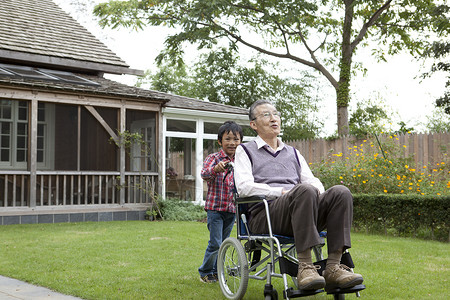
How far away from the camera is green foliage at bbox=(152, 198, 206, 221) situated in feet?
40.8

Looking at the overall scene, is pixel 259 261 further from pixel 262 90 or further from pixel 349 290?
pixel 262 90

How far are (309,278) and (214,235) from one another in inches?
67.4

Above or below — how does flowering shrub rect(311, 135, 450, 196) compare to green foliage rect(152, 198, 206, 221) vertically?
above

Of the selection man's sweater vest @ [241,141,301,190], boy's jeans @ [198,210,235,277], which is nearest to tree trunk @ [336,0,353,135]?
boy's jeans @ [198,210,235,277]

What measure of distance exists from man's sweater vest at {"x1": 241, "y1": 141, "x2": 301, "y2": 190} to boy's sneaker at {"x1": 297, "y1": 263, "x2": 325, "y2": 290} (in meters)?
0.80

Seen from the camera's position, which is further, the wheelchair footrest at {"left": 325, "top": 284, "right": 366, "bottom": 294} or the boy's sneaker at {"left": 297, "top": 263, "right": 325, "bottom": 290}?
the wheelchair footrest at {"left": 325, "top": 284, "right": 366, "bottom": 294}

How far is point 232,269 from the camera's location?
167 inches

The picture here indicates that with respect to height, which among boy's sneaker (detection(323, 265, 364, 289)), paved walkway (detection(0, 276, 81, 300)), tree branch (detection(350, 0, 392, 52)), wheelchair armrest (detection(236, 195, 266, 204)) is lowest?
paved walkway (detection(0, 276, 81, 300))

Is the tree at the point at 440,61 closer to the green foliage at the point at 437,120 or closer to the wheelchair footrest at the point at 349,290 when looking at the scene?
the green foliage at the point at 437,120

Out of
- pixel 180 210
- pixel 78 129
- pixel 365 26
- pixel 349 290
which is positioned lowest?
pixel 180 210

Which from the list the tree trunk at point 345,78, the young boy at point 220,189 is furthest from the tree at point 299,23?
the young boy at point 220,189

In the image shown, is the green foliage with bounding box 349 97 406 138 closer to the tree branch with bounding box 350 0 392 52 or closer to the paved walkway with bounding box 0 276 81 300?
the tree branch with bounding box 350 0 392 52

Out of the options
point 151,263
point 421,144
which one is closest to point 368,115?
point 421,144

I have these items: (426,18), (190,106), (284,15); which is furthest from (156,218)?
(426,18)
